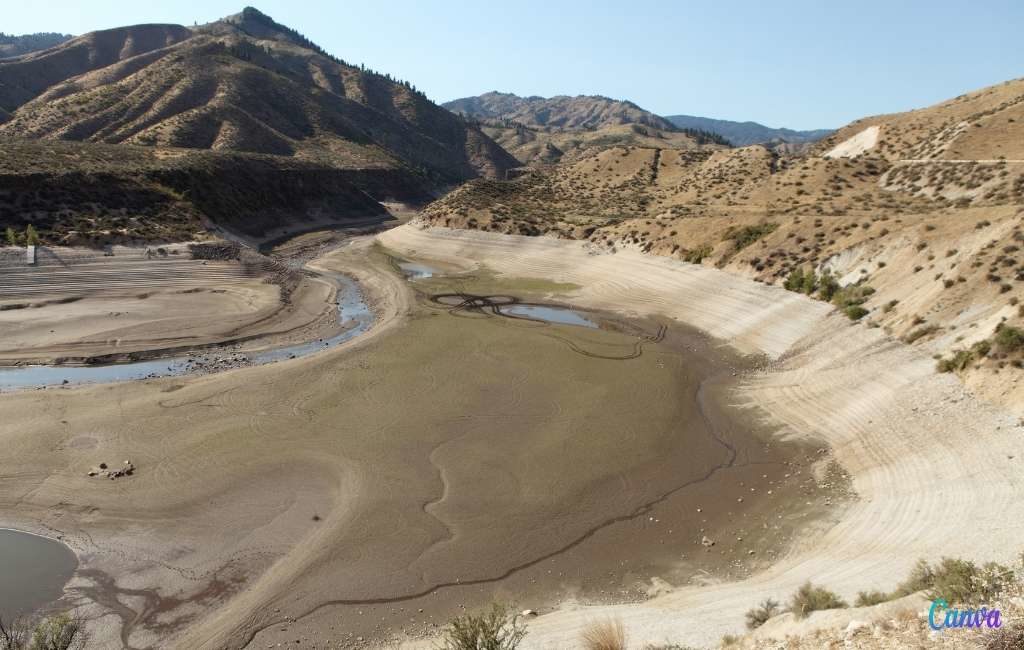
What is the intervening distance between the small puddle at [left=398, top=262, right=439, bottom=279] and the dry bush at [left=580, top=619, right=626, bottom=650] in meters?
46.7

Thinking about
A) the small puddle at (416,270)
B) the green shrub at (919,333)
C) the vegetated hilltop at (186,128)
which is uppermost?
the vegetated hilltop at (186,128)

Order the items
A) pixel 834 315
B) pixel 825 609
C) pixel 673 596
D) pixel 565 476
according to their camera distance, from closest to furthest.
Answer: pixel 825 609 < pixel 673 596 < pixel 565 476 < pixel 834 315

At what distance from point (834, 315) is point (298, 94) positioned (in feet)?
489

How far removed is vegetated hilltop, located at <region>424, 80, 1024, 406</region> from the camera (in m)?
28.9

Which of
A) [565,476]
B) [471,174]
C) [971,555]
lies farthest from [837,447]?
[471,174]

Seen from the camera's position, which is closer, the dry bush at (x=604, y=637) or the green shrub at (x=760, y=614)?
the dry bush at (x=604, y=637)

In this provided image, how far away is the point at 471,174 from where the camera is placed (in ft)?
608

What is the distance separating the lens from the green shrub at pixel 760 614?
1330 cm

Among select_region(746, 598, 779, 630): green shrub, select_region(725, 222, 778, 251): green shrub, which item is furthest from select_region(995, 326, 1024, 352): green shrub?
select_region(725, 222, 778, 251): green shrub

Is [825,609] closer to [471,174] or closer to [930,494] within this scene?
[930,494]

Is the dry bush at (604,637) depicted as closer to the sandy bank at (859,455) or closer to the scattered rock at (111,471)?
the sandy bank at (859,455)

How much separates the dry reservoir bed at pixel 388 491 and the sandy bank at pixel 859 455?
1.56m

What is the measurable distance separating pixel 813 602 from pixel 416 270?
172ft

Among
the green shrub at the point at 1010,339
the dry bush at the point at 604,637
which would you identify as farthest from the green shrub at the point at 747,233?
the dry bush at the point at 604,637
